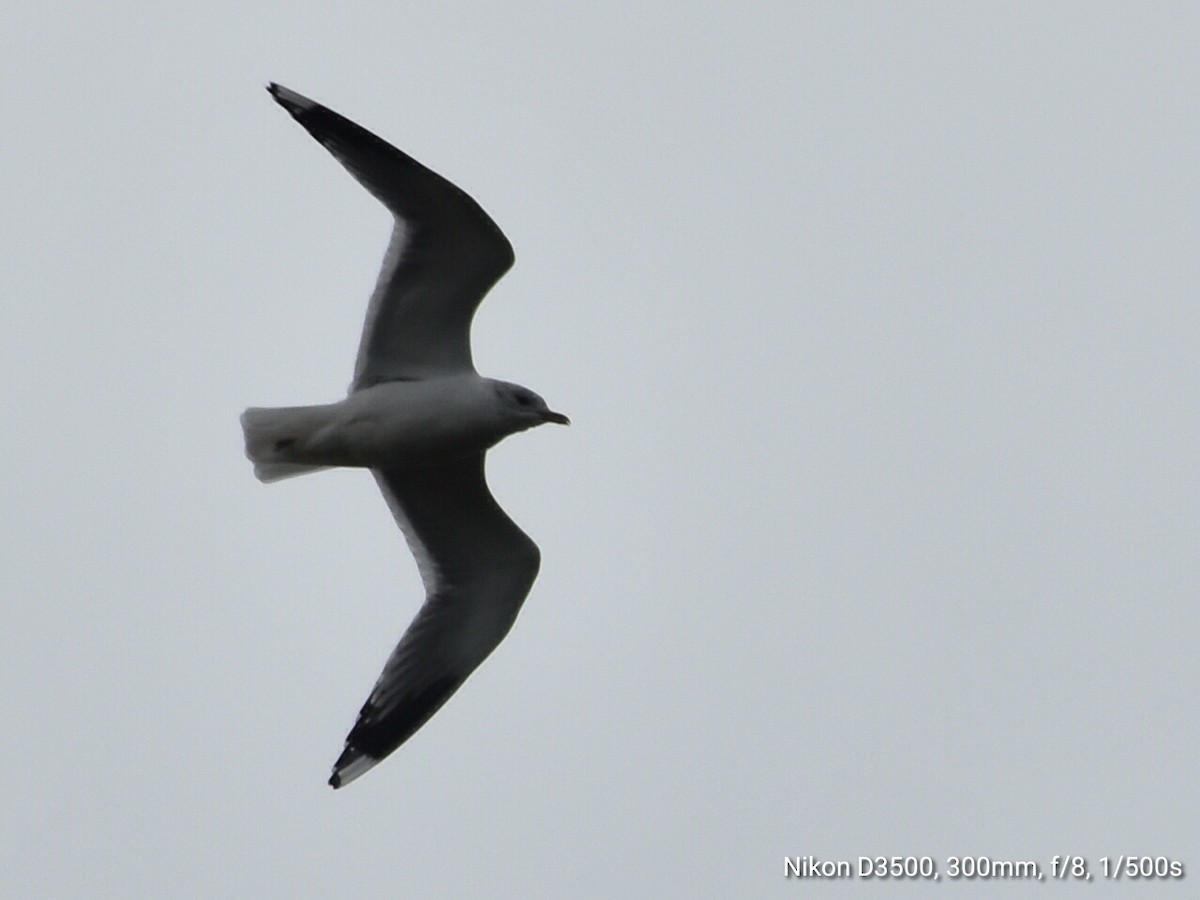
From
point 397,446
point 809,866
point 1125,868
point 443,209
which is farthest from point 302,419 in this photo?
point 1125,868

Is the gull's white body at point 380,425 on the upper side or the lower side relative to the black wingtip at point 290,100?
lower

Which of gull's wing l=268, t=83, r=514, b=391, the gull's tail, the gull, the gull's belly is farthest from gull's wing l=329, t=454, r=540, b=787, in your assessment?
the gull's tail

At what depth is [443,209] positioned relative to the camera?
1053 centimetres

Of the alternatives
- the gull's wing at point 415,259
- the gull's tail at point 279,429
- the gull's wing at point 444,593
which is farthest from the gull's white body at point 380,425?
the gull's wing at point 444,593

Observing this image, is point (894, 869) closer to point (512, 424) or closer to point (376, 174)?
point (512, 424)

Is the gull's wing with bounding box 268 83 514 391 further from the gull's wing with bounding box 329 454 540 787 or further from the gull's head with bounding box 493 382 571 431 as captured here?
the gull's wing with bounding box 329 454 540 787

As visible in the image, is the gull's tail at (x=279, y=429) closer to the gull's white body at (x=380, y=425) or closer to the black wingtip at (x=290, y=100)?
A: the gull's white body at (x=380, y=425)

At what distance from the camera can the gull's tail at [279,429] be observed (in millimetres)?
10742

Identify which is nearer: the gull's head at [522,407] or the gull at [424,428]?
the gull at [424,428]

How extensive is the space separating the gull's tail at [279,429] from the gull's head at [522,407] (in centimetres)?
88

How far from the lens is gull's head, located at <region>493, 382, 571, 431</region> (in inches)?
429

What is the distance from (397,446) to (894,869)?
3.70m

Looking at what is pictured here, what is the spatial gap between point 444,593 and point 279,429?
1.31m

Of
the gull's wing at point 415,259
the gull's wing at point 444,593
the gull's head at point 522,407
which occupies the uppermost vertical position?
the gull's wing at point 415,259
